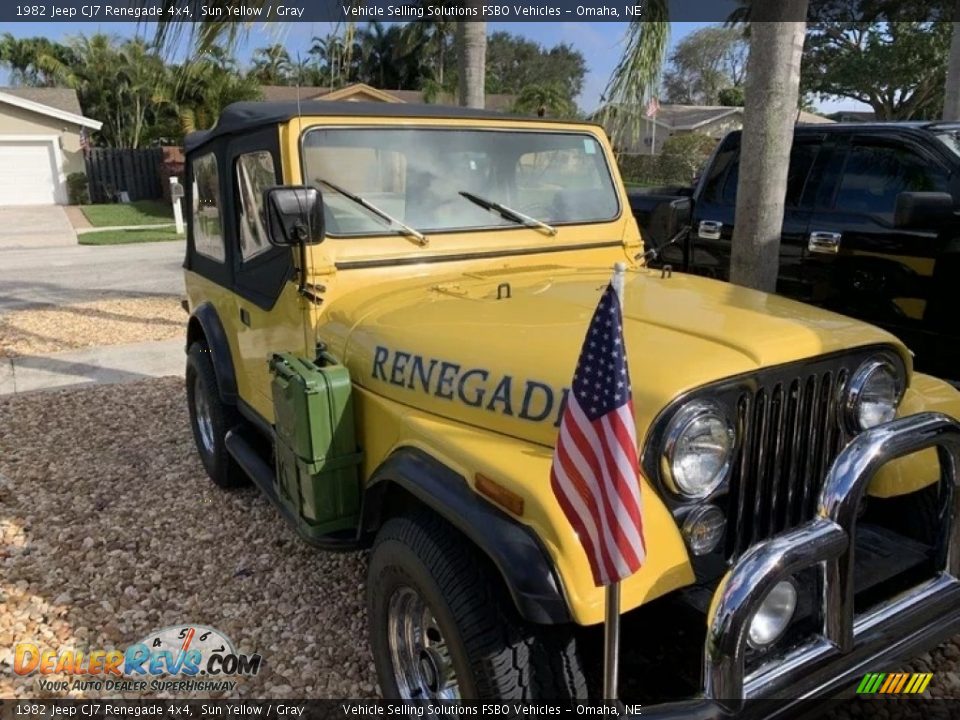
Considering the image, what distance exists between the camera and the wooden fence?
24.8m

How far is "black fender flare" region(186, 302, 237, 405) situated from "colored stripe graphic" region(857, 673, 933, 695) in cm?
295

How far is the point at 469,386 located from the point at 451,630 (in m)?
0.66

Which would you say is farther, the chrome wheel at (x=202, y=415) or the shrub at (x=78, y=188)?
the shrub at (x=78, y=188)

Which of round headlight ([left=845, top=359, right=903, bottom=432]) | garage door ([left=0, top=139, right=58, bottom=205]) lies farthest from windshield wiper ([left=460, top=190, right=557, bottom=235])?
garage door ([left=0, top=139, right=58, bottom=205])

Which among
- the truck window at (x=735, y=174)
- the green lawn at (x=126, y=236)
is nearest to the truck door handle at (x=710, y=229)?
the truck window at (x=735, y=174)

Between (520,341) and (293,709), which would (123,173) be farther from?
(520,341)

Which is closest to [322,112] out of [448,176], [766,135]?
[448,176]

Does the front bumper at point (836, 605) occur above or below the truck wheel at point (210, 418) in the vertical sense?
above

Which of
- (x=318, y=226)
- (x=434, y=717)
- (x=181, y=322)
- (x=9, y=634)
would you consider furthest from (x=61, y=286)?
(x=434, y=717)

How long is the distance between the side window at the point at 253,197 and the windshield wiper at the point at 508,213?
81 cm

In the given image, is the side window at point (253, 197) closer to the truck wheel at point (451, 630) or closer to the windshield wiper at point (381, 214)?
the windshield wiper at point (381, 214)

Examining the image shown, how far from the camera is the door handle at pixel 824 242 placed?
16.0 ft

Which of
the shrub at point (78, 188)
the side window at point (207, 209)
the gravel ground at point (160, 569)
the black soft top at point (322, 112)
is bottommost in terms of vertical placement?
the gravel ground at point (160, 569)

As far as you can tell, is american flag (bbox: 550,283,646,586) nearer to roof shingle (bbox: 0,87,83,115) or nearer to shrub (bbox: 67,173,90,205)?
shrub (bbox: 67,173,90,205)
